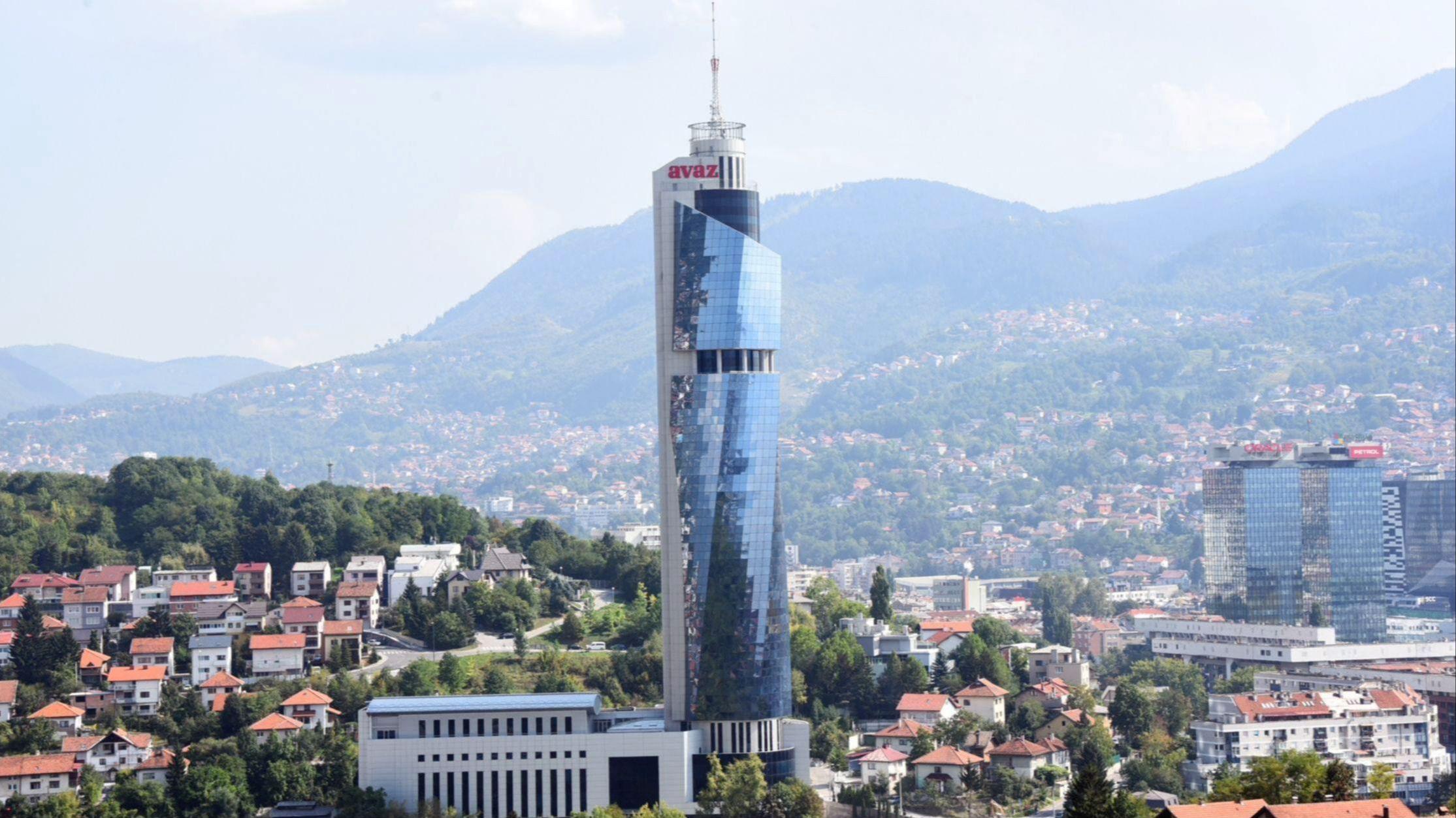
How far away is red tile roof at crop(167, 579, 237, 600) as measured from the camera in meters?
108

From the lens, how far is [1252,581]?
161 m

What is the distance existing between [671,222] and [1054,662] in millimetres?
37625

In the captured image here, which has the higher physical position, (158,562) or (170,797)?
(158,562)

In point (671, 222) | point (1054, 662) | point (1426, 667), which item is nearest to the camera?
point (671, 222)

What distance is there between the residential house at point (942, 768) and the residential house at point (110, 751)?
89.5 ft

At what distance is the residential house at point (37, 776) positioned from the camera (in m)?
86.4

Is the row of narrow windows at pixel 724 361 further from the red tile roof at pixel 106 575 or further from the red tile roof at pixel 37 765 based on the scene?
the red tile roof at pixel 106 575

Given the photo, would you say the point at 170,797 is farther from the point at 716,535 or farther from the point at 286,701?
the point at 716,535

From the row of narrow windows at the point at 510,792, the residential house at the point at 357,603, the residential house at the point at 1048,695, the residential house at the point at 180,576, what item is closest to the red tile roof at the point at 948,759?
the residential house at the point at 1048,695

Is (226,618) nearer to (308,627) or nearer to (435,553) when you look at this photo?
(308,627)

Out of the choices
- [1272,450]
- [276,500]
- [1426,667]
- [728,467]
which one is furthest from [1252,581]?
[728,467]

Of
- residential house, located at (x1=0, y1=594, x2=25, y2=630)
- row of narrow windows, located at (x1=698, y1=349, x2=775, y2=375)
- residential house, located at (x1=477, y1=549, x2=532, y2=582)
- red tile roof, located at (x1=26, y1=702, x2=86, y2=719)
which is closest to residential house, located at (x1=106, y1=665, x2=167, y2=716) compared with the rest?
red tile roof, located at (x1=26, y1=702, x2=86, y2=719)

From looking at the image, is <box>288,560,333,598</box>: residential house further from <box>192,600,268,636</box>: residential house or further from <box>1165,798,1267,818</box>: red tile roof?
<box>1165,798,1267,818</box>: red tile roof

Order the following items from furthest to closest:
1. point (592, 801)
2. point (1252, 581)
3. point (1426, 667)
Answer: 1. point (1252, 581)
2. point (1426, 667)
3. point (592, 801)
